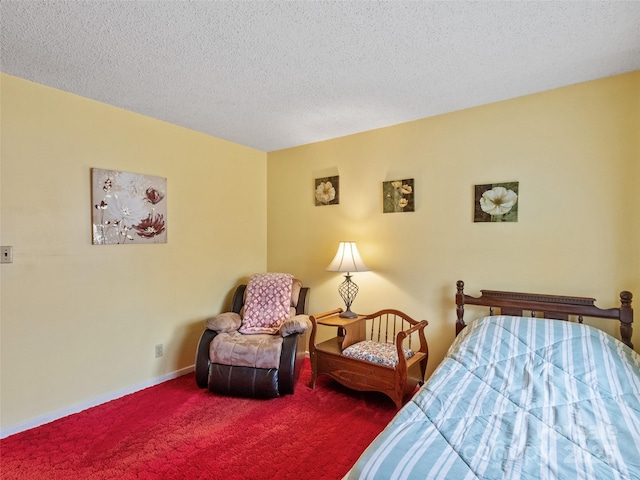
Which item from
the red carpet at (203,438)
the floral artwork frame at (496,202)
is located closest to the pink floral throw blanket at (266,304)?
the red carpet at (203,438)

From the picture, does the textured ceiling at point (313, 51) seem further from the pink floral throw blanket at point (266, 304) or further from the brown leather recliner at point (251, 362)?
the brown leather recliner at point (251, 362)

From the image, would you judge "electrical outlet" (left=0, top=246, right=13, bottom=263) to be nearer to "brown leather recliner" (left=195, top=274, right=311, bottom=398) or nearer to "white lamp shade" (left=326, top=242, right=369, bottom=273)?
"brown leather recliner" (left=195, top=274, right=311, bottom=398)

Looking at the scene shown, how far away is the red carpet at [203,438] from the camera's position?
1888 millimetres

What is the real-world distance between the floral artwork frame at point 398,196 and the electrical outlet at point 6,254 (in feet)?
→ 9.38

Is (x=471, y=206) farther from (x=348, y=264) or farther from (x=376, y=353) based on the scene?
(x=376, y=353)

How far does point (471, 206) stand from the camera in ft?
8.96

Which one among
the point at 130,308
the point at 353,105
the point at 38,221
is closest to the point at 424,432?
the point at 353,105

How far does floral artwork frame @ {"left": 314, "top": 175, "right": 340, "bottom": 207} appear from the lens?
3.52 m

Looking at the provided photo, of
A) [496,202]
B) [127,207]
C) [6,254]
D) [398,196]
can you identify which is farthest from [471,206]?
[6,254]

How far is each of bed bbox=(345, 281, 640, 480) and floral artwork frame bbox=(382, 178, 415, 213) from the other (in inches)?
46.1

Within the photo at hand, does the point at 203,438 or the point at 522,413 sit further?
the point at 203,438

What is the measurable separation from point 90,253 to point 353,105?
7.81ft

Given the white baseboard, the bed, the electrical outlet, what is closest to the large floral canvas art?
the electrical outlet

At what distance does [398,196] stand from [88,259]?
2631 millimetres
